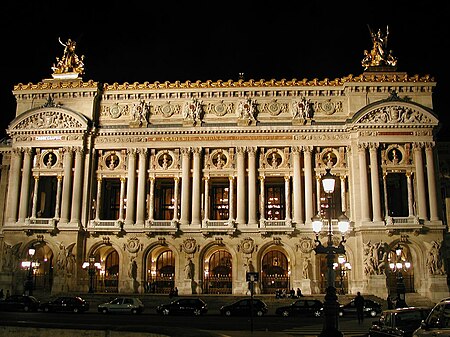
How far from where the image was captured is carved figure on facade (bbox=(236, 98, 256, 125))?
5462 centimetres

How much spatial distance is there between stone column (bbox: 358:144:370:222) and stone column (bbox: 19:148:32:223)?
31.6m

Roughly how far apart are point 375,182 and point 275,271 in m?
12.7

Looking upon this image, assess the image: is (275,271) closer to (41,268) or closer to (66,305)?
(66,305)

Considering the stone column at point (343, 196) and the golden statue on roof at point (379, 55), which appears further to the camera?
the golden statue on roof at point (379, 55)

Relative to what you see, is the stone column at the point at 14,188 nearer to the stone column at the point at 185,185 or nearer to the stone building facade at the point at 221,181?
the stone building facade at the point at 221,181

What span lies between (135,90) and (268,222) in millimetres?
18598

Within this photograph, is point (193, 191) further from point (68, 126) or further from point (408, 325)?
point (408, 325)

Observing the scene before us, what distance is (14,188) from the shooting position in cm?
5531

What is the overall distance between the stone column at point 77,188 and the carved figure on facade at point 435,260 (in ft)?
104

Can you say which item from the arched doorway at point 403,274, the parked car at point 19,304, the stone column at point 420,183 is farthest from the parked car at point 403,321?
the stone column at point 420,183

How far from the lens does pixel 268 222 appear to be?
52.3 meters

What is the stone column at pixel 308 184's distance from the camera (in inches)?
2063

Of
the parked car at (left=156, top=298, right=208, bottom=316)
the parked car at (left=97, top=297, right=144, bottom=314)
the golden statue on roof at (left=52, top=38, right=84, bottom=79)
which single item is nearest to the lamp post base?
the parked car at (left=156, top=298, right=208, bottom=316)

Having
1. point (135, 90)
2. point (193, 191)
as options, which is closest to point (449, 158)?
point (193, 191)
